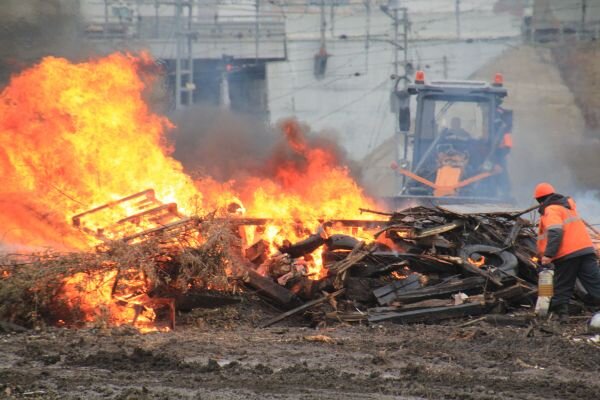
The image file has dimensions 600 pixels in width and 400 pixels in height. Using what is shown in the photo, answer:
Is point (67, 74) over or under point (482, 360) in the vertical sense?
over

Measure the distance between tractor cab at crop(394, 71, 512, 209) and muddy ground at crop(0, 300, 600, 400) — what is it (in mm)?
7057

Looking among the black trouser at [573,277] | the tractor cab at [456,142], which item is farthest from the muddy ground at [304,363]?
the tractor cab at [456,142]

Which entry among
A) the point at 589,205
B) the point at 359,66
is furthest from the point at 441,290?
the point at 359,66

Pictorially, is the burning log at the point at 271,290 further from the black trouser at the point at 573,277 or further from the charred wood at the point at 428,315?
the black trouser at the point at 573,277

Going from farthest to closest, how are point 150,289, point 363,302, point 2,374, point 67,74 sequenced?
point 67,74
point 363,302
point 150,289
point 2,374

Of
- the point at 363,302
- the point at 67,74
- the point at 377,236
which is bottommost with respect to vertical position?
the point at 363,302

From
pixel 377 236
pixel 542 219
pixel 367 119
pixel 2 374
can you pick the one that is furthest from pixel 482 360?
pixel 367 119

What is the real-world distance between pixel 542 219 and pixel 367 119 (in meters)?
26.4

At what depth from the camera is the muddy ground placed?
700 cm

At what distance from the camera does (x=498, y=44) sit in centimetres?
3675

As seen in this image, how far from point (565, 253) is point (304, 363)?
4.11 metres

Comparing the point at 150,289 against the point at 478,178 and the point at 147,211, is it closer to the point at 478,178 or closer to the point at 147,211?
the point at 147,211

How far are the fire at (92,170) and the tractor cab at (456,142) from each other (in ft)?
8.65

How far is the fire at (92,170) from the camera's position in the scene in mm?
12102
